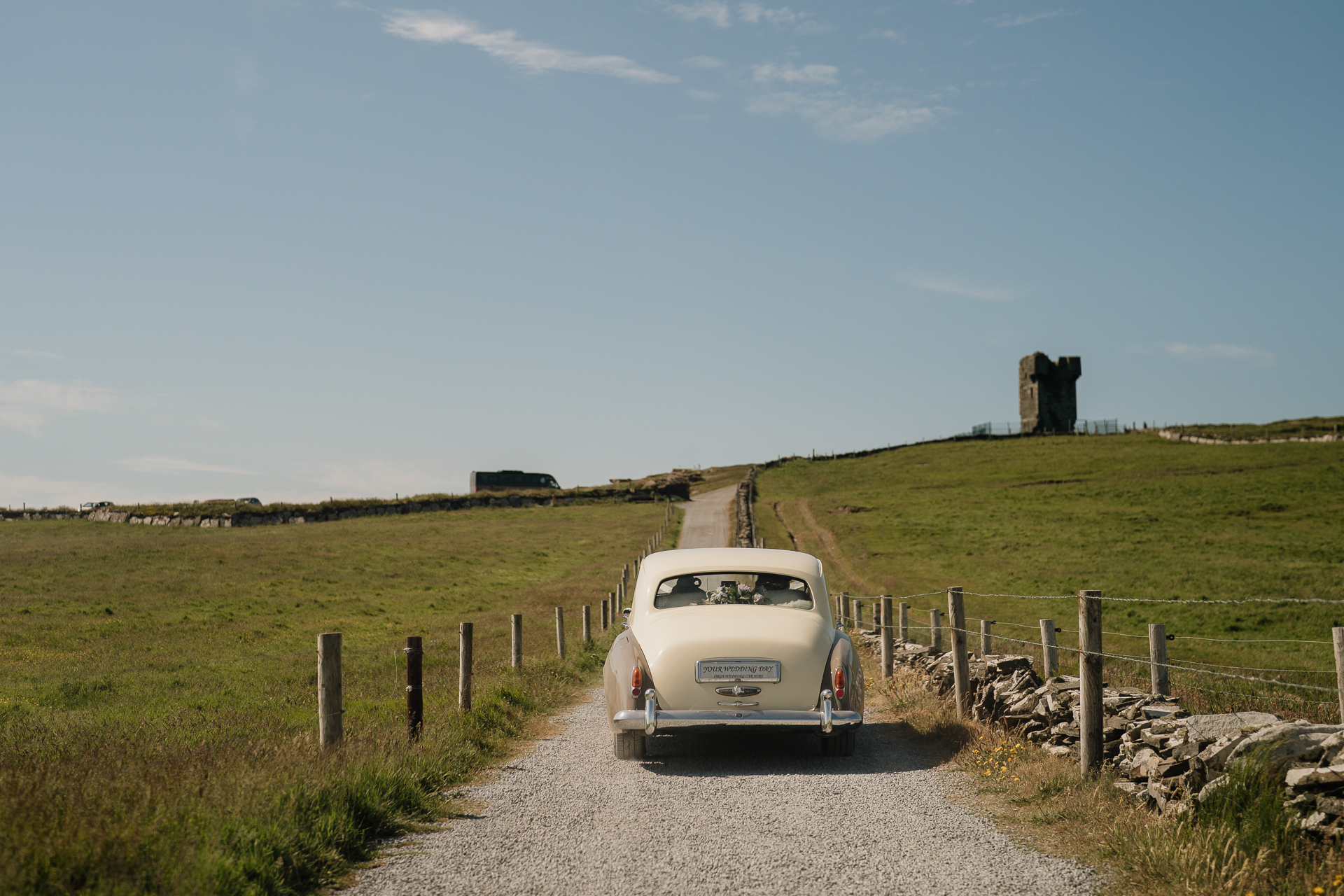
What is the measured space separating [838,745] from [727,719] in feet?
4.10

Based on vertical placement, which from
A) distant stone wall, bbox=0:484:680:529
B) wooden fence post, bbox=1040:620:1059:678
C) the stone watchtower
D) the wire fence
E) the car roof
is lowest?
the wire fence

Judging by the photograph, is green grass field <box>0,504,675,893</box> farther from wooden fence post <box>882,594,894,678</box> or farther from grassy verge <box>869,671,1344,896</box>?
wooden fence post <box>882,594,894,678</box>

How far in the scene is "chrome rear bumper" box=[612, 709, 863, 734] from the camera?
8.51m

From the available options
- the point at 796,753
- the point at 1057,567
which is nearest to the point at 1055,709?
the point at 796,753

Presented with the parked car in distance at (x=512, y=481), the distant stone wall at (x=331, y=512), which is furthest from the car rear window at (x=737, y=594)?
the parked car in distance at (x=512, y=481)

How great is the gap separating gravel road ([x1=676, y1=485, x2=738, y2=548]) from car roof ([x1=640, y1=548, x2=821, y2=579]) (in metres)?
28.1

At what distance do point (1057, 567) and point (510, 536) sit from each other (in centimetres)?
2909

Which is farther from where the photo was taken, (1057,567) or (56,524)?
(56,524)

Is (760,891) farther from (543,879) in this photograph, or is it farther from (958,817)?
(958,817)

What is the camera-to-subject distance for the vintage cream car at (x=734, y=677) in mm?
8609

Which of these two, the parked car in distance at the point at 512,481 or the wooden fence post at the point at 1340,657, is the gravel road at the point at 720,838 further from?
the parked car in distance at the point at 512,481

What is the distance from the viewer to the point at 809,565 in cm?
1037

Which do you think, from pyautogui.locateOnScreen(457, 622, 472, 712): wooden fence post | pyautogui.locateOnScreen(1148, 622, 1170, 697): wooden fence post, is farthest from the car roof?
pyautogui.locateOnScreen(1148, 622, 1170, 697): wooden fence post

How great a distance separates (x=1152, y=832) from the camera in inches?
219
